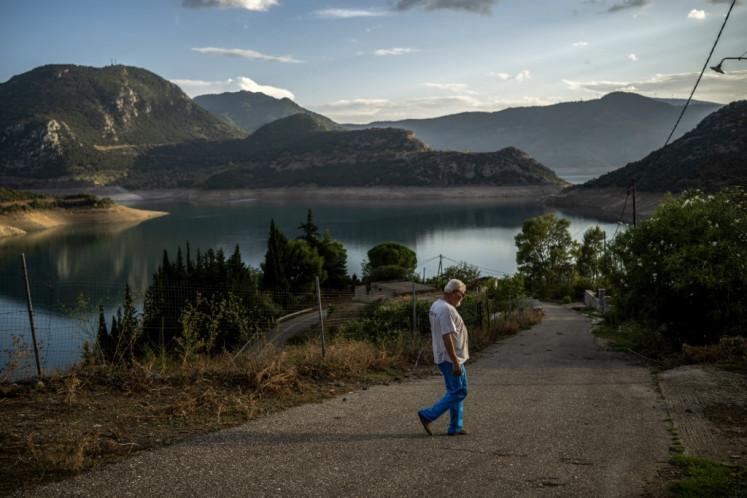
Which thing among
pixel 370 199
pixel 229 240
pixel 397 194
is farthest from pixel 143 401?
pixel 397 194

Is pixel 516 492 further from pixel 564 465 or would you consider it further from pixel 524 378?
pixel 524 378

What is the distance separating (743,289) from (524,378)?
6.84 m

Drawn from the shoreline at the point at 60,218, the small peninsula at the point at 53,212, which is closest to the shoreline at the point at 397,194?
the small peninsula at the point at 53,212

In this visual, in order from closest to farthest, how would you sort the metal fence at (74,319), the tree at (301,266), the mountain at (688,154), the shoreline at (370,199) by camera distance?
the metal fence at (74,319) → the tree at (301,266) → the mountain at (688,154) → the shoreline at (370,199)

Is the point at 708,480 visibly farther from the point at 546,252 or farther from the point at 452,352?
the point at 546,252

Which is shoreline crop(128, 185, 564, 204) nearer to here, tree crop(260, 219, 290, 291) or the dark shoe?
tree crop(260, 219, 290, 291)

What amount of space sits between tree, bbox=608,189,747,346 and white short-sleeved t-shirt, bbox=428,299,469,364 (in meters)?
9.65

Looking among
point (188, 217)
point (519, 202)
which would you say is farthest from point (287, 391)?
point (519, 202)

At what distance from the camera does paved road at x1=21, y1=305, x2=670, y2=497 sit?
17.5ft

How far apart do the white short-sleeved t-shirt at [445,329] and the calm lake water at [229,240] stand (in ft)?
73.5

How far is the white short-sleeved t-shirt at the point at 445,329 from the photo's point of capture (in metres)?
6.61

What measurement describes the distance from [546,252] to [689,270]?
48155mm

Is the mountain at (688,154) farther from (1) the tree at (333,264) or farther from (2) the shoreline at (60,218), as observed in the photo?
(2) the shoreline at (60,218)

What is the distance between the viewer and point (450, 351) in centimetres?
656
